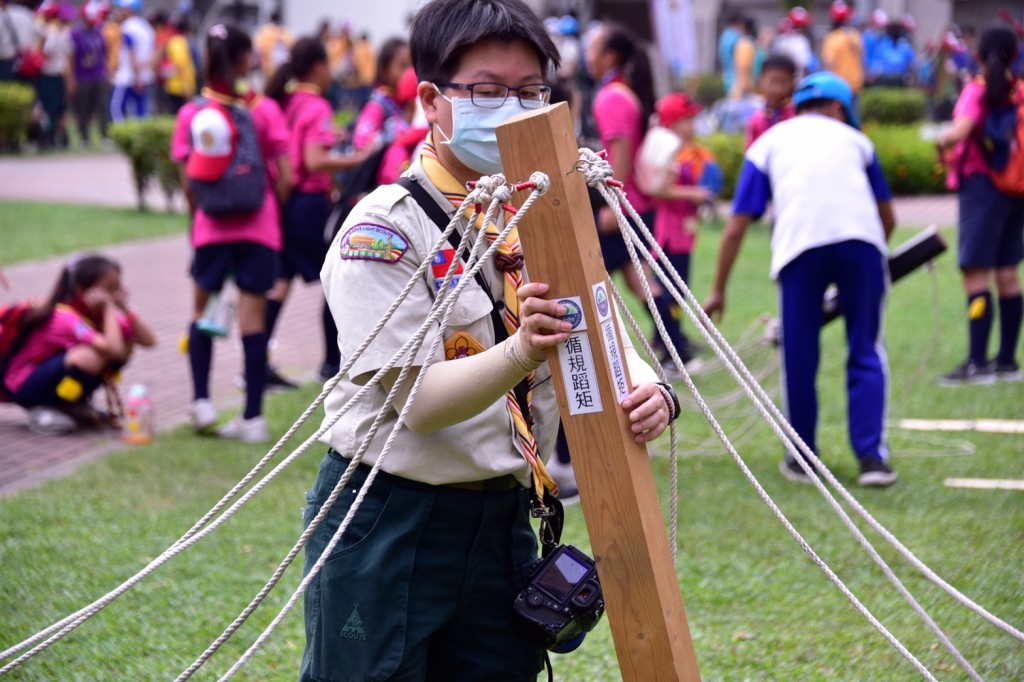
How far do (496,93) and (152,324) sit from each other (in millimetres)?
7874

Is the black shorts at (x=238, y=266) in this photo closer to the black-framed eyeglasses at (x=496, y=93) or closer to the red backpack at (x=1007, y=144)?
the black-framed eyeglasses at (x=496, y=93)

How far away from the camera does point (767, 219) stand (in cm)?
1511

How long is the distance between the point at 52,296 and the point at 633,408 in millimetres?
5614

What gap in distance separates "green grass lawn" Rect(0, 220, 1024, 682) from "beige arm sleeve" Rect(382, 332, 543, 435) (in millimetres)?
1894

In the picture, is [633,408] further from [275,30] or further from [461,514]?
[275,30]

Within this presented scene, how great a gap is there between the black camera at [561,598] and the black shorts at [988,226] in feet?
19.9

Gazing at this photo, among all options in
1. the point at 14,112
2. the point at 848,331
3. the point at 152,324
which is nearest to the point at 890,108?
the point at 14,112

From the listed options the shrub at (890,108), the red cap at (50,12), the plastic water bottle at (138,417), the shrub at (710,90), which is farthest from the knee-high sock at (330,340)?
the shrub at (710,90)

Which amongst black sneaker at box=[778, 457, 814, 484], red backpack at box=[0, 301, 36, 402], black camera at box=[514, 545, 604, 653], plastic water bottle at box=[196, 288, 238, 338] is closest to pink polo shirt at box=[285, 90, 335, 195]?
plastic water bottle at box=[196, 288, 238, 338]

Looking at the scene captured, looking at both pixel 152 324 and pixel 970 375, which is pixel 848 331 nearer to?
pixel 970 375

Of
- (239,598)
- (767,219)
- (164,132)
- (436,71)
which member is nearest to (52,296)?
(239,598)

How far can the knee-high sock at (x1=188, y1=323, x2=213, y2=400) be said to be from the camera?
259 inches

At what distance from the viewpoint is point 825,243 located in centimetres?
557

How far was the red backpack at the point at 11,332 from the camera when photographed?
680 cm
